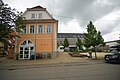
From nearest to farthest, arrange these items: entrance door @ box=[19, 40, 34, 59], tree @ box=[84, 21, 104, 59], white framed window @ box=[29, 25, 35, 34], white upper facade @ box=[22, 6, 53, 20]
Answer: tree @ box=[84, 21, 104, 59], entrance door @ box=[19, 40, 34, 59], white framed window @ box=[29, 25, 35, 34], white upper facade @ box=[22, 6, 53, 20]

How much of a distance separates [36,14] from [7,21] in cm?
936

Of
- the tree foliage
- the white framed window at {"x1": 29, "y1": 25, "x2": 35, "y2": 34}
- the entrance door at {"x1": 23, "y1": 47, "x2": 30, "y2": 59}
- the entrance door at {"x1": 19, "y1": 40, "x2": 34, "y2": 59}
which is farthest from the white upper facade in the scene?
the tree foliage

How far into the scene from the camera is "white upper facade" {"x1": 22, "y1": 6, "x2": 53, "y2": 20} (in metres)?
32.5

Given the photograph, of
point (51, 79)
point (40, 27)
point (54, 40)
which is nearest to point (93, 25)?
point (54, 40)

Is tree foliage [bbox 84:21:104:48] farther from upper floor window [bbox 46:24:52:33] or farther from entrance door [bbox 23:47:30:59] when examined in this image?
entrance door [bbox 23:47:30:59]

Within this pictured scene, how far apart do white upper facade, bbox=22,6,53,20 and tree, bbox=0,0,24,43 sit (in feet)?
21.7

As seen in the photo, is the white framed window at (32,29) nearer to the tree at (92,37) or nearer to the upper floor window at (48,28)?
the upper floor window at (48,28)

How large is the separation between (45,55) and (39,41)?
121 inches

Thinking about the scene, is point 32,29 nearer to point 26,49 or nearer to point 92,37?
point 26,49

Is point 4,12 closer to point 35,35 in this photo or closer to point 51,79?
point 35,35

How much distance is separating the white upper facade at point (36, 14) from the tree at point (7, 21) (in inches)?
260

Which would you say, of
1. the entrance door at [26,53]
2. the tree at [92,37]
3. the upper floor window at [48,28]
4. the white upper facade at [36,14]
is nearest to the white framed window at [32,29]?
the white upper facade at [36,14]

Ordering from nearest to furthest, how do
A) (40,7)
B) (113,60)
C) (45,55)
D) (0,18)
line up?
(113,60)
(0,18)
(45,55)
(40,7)

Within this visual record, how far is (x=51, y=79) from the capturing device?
8953 mm
